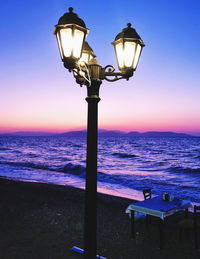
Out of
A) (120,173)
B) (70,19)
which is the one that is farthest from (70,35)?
(120,173)

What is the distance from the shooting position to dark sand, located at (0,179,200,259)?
19.5 ft

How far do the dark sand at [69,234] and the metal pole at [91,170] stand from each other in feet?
8.66

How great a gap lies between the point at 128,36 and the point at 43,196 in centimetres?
1060

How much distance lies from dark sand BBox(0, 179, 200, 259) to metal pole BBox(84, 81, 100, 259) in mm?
2641

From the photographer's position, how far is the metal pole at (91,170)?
3.39 m

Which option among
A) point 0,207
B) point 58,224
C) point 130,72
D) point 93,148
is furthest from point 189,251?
point 0,207

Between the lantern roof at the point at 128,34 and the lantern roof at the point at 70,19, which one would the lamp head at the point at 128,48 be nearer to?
the lantern roof at the point at 128,34

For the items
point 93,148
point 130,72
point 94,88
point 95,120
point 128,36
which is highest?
point 128,36

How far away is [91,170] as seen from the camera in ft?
11.1

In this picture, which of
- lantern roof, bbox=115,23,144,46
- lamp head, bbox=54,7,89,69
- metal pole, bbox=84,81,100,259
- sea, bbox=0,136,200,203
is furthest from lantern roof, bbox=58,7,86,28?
sea, bbox=0,136,200,203

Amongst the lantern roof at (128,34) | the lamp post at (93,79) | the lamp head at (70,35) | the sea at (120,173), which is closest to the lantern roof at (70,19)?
the lamp head at (70,35)

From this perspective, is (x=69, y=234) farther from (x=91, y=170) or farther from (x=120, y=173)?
(x=120, y=173)

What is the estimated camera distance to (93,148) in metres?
3.40

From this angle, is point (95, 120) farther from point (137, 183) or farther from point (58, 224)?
point (137, 183)
